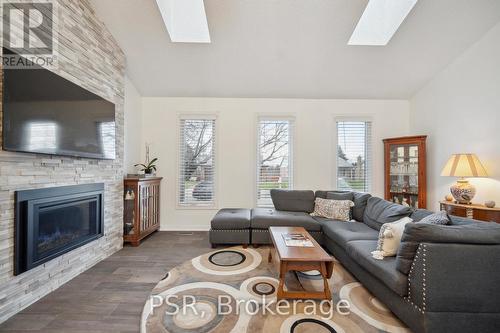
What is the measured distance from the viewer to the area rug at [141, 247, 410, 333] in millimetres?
1777

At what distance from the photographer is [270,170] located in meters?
4.63

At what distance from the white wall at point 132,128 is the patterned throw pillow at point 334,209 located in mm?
3451

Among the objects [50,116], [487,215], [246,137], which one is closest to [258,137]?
→ [246,137]

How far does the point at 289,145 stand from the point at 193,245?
2.71 meters

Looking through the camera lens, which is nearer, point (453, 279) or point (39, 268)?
point (453, 279)

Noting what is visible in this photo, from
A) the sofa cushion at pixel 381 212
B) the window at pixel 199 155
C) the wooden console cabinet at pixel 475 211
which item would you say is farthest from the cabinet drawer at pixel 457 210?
the window at pixel 199 155

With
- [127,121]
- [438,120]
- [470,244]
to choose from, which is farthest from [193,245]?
[438,120]

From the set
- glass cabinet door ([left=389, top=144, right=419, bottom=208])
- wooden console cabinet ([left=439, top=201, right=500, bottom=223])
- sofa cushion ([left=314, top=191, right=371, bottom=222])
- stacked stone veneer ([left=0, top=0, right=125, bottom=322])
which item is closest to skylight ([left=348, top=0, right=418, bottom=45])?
glass cabinet door ([left=389, top=144, right=419, bottom=208])

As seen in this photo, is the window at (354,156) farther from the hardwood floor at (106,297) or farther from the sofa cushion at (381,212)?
the hardwood floor at (106,297)

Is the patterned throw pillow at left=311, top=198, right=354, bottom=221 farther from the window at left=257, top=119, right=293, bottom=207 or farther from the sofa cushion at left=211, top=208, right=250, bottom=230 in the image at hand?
the sofa cushion at left=211, top=208, right=250, bottom=230

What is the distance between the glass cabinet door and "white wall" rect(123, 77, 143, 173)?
503 centimetres

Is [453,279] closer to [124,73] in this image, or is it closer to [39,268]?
[39,268]

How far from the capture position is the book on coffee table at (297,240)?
7.84 feet

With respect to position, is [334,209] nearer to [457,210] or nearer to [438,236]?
[457,210]
